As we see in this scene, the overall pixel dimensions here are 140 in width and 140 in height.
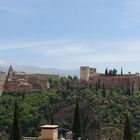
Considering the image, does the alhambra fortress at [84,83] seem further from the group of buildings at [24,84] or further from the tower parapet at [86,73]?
the tower parapet at [86,73]

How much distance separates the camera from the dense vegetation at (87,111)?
2236 inches

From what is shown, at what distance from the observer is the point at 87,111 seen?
213ft

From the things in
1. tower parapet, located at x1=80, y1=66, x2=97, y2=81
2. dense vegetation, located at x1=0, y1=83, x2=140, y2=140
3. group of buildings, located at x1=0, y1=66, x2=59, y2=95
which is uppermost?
tower parapet, located at x1=80, y1=66, x2=97, y2=81

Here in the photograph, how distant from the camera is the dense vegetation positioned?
186 ft

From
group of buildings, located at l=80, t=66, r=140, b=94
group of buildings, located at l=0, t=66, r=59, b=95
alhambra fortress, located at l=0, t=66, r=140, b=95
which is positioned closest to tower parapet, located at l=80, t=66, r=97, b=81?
alhambra fortress, located at l=0, t=66, r=140, b=95

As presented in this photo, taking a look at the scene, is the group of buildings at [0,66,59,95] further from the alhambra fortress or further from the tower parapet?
the tower parapet

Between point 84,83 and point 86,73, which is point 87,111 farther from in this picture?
point 86,73

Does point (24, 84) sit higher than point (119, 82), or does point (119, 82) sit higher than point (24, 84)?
point (119, 82)

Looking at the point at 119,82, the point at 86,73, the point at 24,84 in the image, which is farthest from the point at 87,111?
the point at 86,73

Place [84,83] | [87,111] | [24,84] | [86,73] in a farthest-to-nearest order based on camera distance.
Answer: [86,73] → [84,83] → [24,84] → [87,111]

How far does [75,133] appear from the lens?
3011 centimetres

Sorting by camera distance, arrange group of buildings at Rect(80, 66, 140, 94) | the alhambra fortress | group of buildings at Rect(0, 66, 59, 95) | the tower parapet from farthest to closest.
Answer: the tower parapet
group of buildings at Rect(0, 66, 59, 95)
the alhambra fortress
group of buildings at Rect(80, 66, 140, 94)

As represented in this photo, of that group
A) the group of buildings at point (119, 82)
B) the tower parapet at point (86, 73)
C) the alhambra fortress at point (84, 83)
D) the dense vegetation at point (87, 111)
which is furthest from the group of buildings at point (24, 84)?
the dense vegetation at point (87, 111)

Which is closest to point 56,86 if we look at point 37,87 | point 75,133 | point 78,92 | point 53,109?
point 37,87
